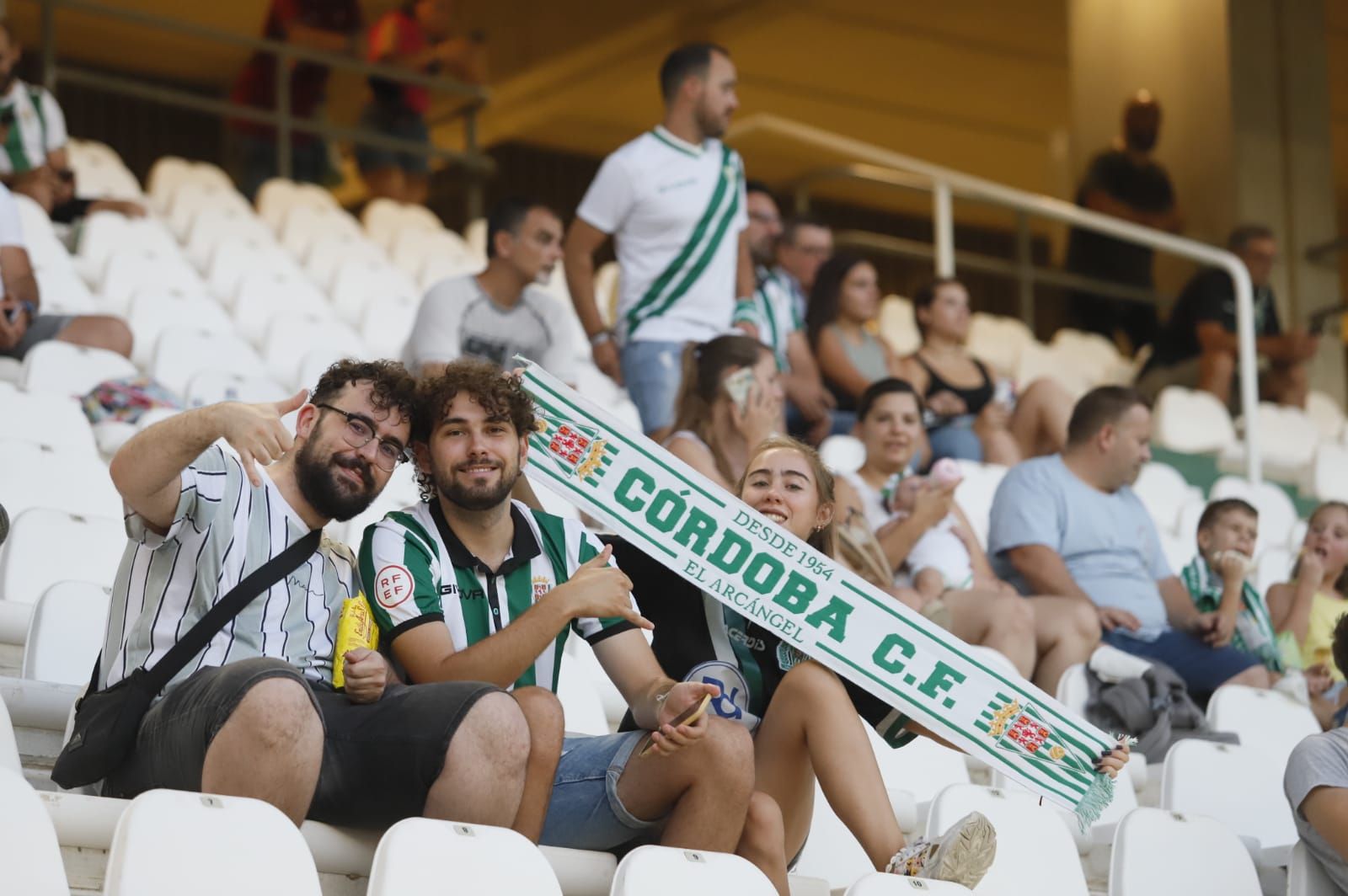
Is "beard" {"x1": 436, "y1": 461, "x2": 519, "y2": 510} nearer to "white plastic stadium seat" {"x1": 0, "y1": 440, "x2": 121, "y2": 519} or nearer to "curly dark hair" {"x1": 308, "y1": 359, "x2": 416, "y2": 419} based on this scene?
"curly dark hair" {"x1": 308, "y1": 359, "x2": 416, "y2": 419}

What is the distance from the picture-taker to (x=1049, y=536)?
15.5 ft

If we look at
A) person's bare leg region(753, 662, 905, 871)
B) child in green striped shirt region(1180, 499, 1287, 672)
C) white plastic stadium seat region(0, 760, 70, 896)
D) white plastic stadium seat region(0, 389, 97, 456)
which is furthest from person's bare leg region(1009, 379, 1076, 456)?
white plastic stadium seat region(0, 760, 70, 896)

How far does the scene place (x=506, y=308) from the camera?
16.5 feet

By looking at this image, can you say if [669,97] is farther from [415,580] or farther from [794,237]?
[415,580]

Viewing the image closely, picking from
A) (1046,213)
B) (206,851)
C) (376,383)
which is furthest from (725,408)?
(1046,213)

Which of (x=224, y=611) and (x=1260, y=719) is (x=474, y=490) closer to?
(x=224, y=611)

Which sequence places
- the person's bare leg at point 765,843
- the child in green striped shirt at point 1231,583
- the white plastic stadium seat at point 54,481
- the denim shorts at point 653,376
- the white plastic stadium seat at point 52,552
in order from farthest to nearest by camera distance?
1. the denim shorts at point 653,376
2. the child in green striped shirt at point 1231,583
3. the white plastic stadium seat at point 54,481
4. the white plastic stadium seat at point 52,552
5. the person's bare leg at point 765,843

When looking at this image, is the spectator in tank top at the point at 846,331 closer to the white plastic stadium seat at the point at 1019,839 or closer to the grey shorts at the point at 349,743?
the white plastic stadium seat at the point at 1019,839

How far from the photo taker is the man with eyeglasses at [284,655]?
7.93ft

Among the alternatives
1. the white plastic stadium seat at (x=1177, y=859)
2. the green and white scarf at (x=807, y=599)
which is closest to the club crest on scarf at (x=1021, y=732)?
the green and white scarf at (x=807, y=599)

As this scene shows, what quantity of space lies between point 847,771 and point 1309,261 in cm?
733

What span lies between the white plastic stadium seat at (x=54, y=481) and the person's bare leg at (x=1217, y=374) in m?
4.93

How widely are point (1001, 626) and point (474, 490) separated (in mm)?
1703

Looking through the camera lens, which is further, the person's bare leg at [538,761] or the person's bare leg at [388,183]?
the person's bare leg at [388,183]
